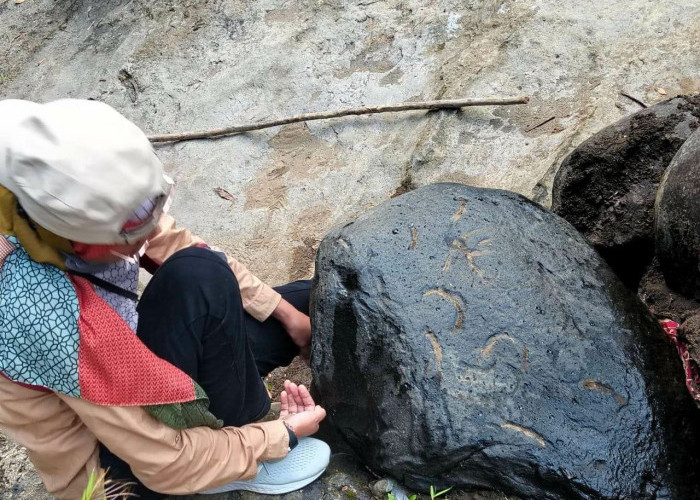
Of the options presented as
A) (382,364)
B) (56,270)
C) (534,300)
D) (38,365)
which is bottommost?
(382,364)

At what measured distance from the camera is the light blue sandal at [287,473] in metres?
2.10

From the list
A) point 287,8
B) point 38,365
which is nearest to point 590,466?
point 38,365

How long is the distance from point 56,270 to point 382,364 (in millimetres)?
927

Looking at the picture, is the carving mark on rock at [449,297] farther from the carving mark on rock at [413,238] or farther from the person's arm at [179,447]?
the person's arm at [179,447]

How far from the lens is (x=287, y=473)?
210 cm

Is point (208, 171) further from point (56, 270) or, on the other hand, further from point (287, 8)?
point (56, 270)

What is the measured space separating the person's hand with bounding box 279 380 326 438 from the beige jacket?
0.11 metres

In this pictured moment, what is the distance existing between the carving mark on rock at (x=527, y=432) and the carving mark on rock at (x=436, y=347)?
0.23 m

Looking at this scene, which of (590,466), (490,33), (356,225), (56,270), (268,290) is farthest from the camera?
(490,33)

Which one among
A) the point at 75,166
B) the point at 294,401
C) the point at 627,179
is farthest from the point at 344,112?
the point at 75,166

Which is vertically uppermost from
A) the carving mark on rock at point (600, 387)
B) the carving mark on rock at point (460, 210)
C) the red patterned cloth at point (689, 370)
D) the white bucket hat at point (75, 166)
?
the white bucket hat at point (75, 166)

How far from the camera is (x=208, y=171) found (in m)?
4.42

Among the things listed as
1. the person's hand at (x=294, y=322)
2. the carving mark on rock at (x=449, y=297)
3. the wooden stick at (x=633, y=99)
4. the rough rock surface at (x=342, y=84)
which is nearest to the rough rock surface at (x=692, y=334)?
the carving mark on rock at (x=449, y=297)

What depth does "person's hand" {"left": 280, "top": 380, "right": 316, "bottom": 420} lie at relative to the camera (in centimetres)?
222
